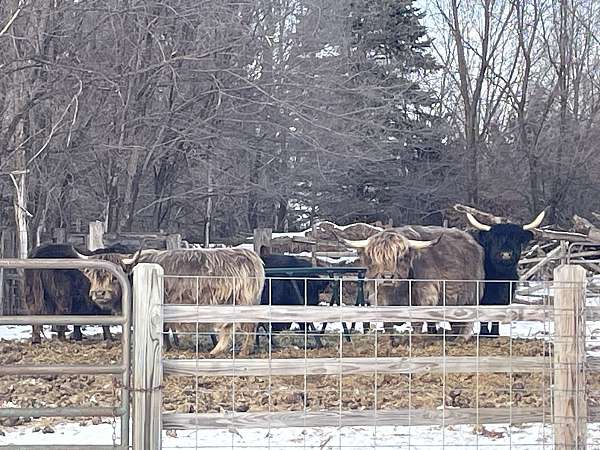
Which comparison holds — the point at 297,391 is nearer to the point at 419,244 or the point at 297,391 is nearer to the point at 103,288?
the point at 103,288

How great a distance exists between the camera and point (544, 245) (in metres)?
24.0

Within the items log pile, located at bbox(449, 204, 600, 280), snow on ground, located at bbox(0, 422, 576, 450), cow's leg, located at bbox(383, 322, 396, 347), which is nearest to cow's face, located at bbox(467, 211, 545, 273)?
cow's leg, located at bbox(383, 322, 396, 347)

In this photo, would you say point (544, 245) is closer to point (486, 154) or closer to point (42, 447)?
point (486, 154)

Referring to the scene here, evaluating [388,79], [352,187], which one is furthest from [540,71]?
[388,79]

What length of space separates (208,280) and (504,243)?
198 inches

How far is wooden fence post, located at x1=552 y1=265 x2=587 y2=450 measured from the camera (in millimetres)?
5504

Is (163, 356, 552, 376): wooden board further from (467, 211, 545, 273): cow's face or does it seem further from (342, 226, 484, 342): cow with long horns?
(467, 211, 545, 273): cow's face

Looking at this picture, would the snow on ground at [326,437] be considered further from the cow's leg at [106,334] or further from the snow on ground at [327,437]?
the cow's leg at [106,334]

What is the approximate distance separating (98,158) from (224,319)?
508 inches

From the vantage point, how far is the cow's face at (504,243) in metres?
14.1

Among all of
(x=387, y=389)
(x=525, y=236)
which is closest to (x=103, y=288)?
(x=387, y=389)

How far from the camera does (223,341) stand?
1104cm

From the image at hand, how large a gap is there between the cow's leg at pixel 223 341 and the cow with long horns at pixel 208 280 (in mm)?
104

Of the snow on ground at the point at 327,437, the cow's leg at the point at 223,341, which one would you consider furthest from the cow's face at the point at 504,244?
the snow on ground at the point at 327,437
